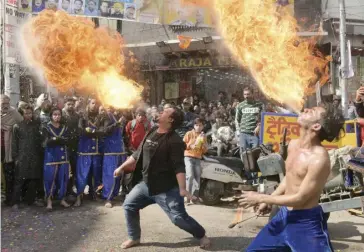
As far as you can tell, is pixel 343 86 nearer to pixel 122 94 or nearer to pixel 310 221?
pixel 122 94

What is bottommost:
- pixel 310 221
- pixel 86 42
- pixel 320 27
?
pixel 310 221

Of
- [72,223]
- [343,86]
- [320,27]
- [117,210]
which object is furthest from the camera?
[320,27]

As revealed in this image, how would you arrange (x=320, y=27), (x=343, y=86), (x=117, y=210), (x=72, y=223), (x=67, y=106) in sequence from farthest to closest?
(x=320, y=27)
(x=343, y=86)
(x=67, y=106)
(x=117, y=210)
(x=72, y=223)

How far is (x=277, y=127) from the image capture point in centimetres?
679

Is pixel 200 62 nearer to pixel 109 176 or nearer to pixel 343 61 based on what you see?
pixel 343 61

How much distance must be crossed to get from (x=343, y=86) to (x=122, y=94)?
9521 millimetres

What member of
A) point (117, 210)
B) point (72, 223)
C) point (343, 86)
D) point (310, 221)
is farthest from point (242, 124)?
point (343, 86)

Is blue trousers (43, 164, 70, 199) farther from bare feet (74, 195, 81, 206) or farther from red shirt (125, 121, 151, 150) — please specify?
red shirt (125, 121, 151, 150)

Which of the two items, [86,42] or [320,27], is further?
[320,27]

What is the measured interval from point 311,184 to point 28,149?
16.6 ft

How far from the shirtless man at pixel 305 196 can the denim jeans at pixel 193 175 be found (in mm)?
3991

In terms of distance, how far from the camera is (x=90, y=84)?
796cm

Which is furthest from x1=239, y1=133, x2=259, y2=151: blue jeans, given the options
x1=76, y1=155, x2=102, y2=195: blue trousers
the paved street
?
x1=76, y1=155, x2=102, y2=195: blue trousers

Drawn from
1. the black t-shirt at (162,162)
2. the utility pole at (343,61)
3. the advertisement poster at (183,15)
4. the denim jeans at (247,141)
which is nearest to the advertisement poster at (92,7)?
the advertisement poster at (183,15)
